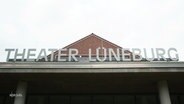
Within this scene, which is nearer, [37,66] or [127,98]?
[37,66]

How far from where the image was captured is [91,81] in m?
13.9

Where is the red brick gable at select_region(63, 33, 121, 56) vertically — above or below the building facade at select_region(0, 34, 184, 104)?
above

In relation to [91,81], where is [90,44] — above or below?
above

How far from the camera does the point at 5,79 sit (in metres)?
13.6

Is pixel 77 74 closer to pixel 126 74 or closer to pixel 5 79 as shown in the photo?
pixel 126 74

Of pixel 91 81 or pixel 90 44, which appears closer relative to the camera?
pixel 91 81

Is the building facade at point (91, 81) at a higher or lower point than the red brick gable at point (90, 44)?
lower

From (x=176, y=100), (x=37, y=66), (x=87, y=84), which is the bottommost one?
(x=176, y=100)

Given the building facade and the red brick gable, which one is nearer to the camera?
the building facade

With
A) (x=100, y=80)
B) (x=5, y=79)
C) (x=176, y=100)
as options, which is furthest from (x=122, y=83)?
(x=5, y=79)

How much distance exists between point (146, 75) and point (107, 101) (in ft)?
13.4

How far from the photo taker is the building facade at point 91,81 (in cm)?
1256

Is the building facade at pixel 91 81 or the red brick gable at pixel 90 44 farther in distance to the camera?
the red brick gable at pixel 90 44

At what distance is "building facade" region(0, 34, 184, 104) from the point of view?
12562 mm
